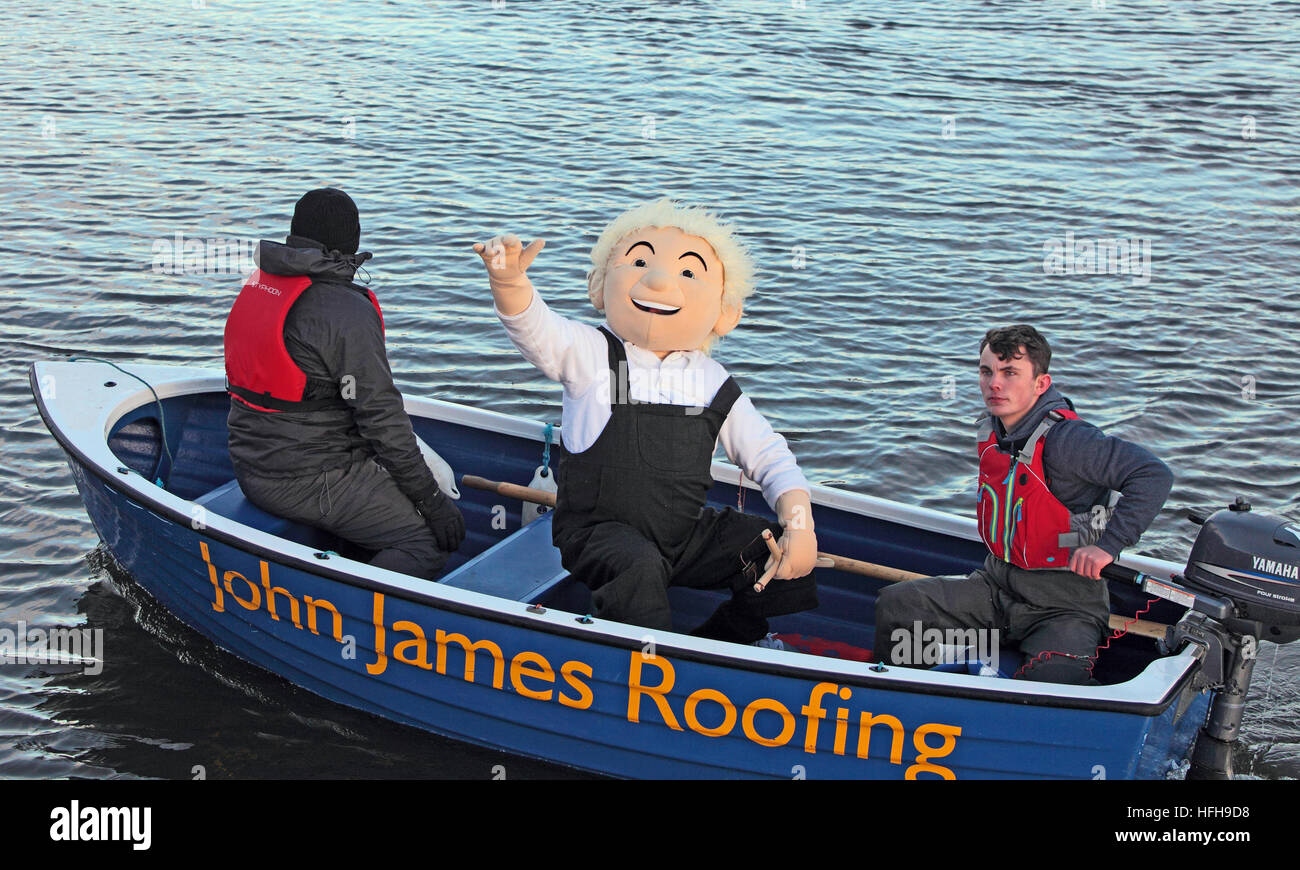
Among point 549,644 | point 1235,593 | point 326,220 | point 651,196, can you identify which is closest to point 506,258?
point 326,220

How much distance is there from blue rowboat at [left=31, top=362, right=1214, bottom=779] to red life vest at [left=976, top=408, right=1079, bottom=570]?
0.48 m

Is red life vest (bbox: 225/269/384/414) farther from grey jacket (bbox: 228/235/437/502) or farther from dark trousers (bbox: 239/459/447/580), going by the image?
dark trousers (bbox: 239/459/447/580)

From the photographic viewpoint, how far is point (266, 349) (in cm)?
468

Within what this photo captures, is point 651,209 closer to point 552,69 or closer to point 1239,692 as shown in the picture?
point 1239,692

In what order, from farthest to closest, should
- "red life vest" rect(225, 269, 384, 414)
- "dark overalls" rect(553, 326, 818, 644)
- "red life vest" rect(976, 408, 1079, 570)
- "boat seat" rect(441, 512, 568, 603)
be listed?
1. "boat seat" rect(441, 512, 568, 603)
2. "red life vest" rect(225, 269, 384, 414)
3. "dark overalls" rect(553, 326, 818, 644)
4. "red life vest" rect(976, 408, 1079, 570)

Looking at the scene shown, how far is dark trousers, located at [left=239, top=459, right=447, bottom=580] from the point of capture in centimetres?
491

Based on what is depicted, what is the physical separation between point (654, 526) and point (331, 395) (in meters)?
1.29

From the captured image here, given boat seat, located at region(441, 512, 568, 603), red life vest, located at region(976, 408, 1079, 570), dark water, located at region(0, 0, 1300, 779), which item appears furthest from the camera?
dark water, located at region(0, 0, 1300, 779)

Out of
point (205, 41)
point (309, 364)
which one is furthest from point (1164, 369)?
point (205, 41)

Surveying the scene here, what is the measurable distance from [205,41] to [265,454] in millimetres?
12566

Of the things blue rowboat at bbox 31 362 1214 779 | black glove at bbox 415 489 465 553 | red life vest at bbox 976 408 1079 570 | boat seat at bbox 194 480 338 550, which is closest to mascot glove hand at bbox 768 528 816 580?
blue rowboat at bbox 31 362 1214 779

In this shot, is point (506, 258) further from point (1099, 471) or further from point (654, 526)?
point (1099, 471)

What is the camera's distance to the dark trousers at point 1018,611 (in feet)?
14.1

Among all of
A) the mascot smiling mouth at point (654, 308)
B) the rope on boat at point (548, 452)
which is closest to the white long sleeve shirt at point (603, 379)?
the mascot smiling mouth at point (654, 308)
